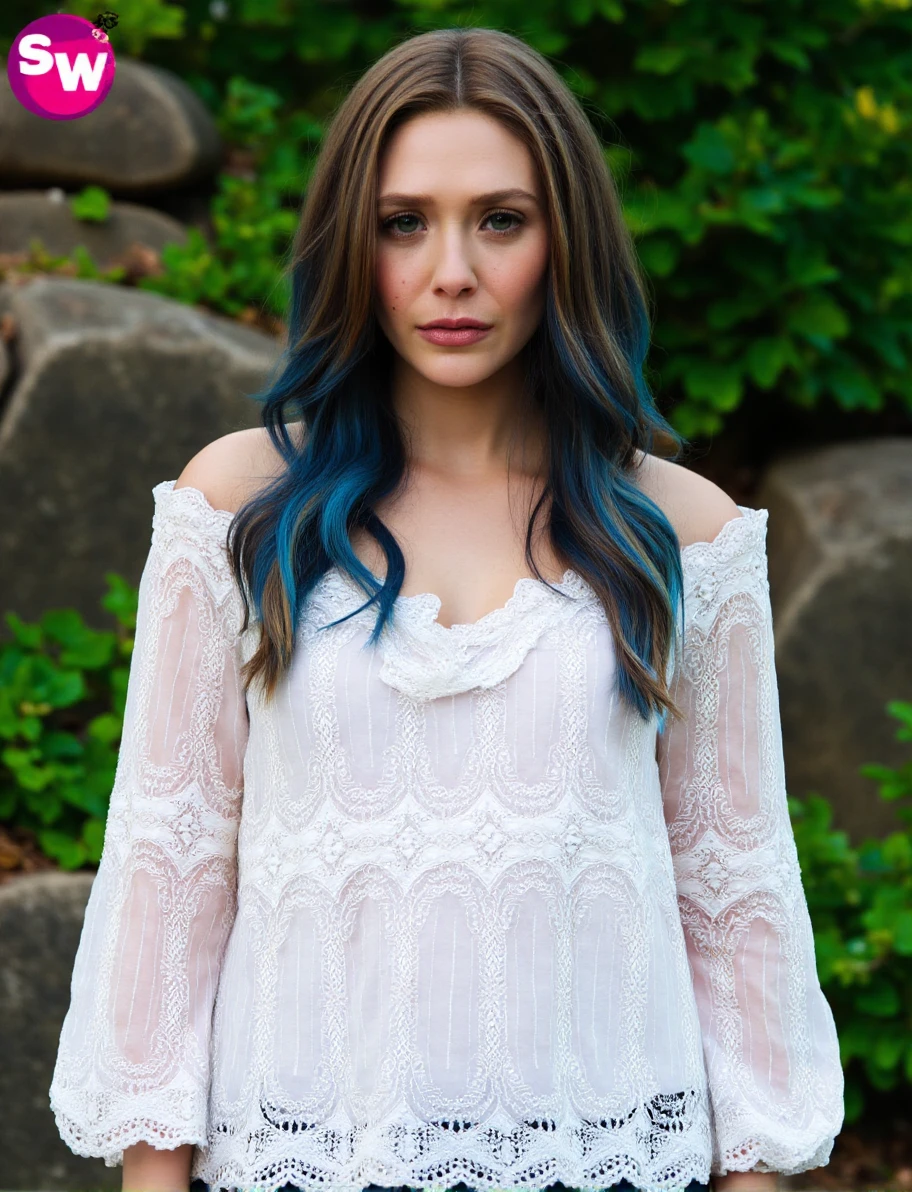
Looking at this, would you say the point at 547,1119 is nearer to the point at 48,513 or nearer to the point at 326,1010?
the point at 326,1010

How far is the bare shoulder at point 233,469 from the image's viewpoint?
1857 millimetres

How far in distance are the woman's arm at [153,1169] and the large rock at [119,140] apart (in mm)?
3064

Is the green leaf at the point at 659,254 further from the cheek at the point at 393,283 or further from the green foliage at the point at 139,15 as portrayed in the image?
the cheek at the point at 393,283

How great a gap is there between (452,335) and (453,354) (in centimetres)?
2

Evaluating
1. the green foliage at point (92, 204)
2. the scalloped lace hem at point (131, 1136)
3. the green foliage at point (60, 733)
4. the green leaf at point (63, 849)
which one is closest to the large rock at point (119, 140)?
the green foliage at point (92, 204)

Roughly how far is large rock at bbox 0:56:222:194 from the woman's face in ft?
8.33

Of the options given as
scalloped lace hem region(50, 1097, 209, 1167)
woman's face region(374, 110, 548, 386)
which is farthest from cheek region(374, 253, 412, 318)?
scalloped lace hem region(50, 1097, 209, 1167)

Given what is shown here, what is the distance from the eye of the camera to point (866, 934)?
11.2 feet

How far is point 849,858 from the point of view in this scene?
3.37m

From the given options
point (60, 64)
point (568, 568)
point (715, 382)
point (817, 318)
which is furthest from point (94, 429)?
point (568, 568)

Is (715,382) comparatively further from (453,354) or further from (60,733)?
(453,354)

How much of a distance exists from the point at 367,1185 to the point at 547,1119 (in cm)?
21

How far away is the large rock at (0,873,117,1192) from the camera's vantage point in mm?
2988

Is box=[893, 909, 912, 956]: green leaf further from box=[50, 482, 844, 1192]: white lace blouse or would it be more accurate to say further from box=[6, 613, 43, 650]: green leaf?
box=[6, 613, 43, 650]: green leaf
